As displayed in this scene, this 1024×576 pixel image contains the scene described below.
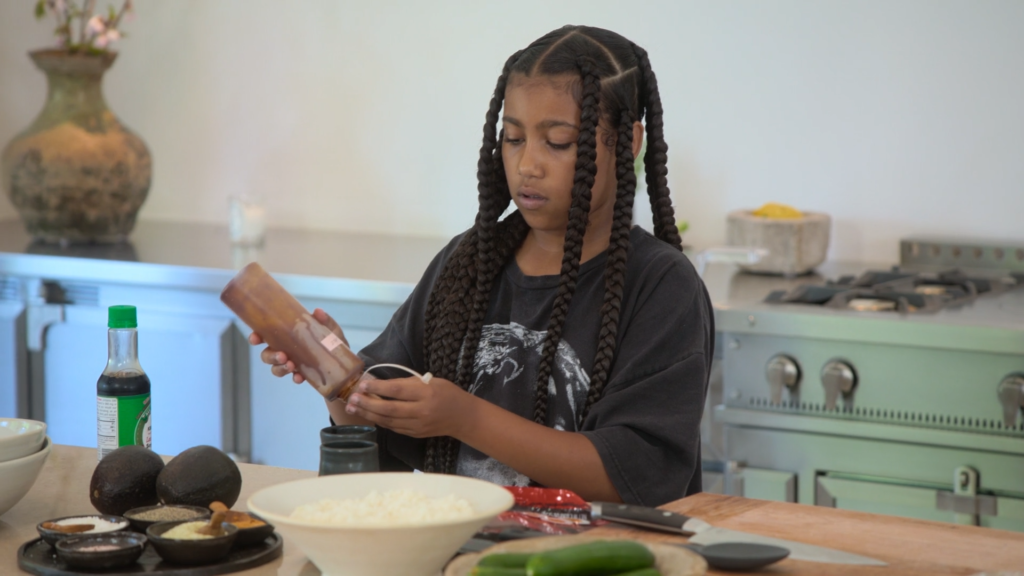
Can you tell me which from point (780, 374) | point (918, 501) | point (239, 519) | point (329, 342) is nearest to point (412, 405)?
point (329, 342)

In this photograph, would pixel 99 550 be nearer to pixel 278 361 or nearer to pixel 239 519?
pixel 239 519

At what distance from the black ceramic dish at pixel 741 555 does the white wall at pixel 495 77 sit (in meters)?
1.57

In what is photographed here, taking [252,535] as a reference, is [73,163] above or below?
above

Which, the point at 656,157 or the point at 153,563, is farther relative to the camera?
the point at 656,157

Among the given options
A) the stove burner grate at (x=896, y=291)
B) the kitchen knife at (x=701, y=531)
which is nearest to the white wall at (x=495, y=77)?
the stove burner grate at (x=896, y=291)

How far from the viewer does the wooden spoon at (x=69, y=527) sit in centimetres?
92

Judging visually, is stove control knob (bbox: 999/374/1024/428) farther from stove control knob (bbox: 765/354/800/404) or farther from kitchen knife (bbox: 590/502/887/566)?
kitchen knife (bbox: 590/502/887/566)

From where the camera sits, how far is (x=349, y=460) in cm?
92

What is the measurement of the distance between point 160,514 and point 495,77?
177 cm

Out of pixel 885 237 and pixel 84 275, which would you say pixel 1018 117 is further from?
pixel 84 275

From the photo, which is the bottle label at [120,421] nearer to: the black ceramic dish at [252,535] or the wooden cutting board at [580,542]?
the black ceramic dish at [252,535]

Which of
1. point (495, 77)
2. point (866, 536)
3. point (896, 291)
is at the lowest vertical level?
point (866, 536)

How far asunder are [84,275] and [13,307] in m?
0.20

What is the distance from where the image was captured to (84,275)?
2285mm
